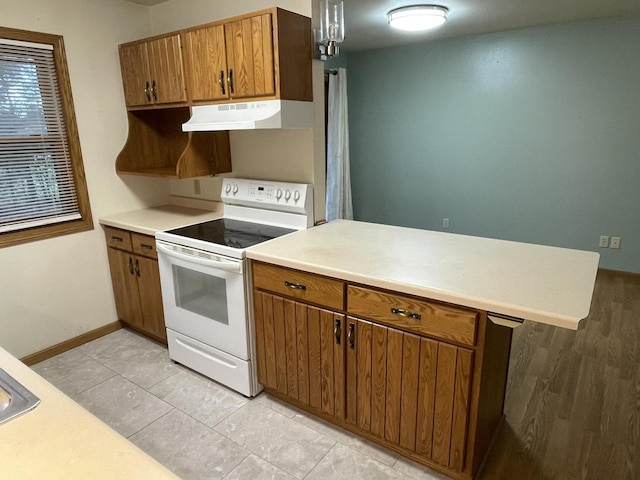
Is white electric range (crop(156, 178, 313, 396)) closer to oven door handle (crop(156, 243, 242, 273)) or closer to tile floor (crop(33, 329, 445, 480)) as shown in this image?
oven door handle (crop(156, 243, 242, 273))

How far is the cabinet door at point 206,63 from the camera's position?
7.20ft

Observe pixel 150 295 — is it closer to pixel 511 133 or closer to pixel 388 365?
pixel 388 365

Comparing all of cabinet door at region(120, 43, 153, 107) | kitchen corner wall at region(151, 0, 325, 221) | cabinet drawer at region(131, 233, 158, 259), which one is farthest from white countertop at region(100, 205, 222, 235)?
cabinet door at region(120, 43, 153, 107)

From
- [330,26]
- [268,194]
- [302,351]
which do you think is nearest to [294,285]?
[302,351]

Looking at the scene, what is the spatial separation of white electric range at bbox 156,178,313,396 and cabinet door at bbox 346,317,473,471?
24.8 inches

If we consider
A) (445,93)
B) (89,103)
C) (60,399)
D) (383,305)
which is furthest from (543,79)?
(60,399)

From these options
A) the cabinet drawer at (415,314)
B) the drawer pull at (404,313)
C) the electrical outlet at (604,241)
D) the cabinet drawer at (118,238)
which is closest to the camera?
the cabinet drawer at (415,314)

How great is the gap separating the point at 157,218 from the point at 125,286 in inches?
21.3

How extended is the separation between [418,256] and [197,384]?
1505 millimetres

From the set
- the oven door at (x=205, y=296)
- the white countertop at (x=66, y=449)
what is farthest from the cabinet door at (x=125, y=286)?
the white countertop at (x=66, y=449)

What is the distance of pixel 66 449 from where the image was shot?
2.54 feet

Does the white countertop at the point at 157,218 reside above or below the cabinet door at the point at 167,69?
below

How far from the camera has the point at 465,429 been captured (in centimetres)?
159

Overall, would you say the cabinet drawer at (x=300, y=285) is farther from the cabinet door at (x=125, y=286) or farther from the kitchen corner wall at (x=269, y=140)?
the cabinet door at (x=125, y=286)
